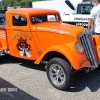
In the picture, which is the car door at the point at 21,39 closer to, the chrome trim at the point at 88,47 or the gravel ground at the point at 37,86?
the gravel ground at the point at 37,86

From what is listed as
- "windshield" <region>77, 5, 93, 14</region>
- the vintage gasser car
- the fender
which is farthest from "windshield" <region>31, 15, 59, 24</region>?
"windshield" <region>77, 5, 93, 14</region>

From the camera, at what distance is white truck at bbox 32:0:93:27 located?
10.5 meters

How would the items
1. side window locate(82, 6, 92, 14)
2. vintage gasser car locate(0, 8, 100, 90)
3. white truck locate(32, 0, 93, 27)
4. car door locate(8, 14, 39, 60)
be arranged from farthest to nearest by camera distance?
side window locate(82, 6, 92, 14) → white truck locate(32, 0, 93, 27) → car door locate(8, 14, 39, 60) → vintage gasser car locate(0, 8, 100, 90)

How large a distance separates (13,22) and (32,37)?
31.0 inches

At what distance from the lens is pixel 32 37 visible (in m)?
5.36

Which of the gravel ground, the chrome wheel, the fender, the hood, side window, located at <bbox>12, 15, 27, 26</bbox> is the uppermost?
side window, located at <bbox>12, 15, 27, 26</bbox>

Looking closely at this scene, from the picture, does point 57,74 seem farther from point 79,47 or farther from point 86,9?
point 86,9

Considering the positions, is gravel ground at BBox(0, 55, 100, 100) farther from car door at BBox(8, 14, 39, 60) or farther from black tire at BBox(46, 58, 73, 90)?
car door at BBox(8, 14, 39, 60)

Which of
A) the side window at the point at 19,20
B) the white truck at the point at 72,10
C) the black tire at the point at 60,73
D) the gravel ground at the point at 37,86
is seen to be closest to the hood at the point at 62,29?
the side window at the point at 19,20

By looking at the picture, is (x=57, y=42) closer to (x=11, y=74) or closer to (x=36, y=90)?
(x=36, y=90)

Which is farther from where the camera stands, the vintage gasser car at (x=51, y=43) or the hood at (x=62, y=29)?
the hood at (x=62, y=29)

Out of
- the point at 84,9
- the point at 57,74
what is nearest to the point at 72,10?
the point at 84,9

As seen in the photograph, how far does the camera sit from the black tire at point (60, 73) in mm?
4449

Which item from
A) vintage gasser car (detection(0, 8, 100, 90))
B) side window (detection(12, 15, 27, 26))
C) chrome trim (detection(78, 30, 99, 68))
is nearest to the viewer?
vintage gasser car (detection(0, 8, 100, 90))
